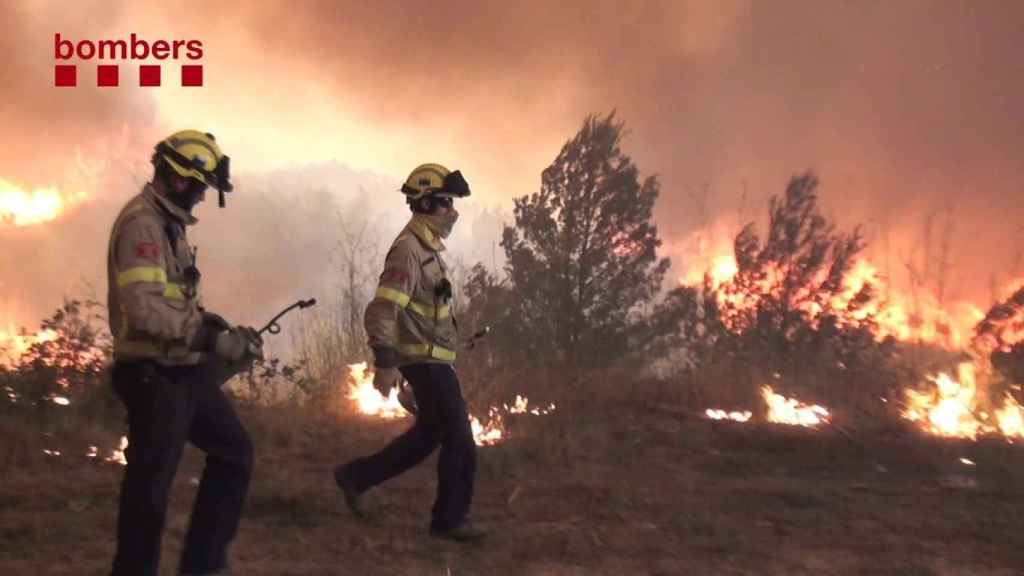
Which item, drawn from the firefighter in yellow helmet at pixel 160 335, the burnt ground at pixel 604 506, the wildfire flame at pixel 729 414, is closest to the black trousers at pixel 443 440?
the burnt ground at pixel 604 506

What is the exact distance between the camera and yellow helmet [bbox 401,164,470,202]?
454 centimetres

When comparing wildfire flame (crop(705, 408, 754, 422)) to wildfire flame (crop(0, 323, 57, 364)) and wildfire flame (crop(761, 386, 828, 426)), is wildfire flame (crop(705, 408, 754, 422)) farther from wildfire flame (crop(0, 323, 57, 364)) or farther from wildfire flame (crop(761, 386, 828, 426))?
wildfire flame (crop(0, 323, 57, 364))

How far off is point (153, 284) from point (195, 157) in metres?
0.50

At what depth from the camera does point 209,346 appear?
10.1 ft

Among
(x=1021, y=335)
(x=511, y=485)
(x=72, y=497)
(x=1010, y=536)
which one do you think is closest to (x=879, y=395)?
(x=1021, y=335)

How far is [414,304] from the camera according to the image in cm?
444

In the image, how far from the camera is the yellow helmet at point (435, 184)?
454 centimetres

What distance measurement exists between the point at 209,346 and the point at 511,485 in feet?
10.8

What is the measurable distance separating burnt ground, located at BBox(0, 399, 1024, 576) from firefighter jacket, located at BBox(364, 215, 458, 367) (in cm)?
96

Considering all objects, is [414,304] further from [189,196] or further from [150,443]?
[150,443]

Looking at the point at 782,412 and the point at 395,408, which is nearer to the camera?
the point at 395,408

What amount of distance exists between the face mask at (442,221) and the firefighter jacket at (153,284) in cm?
155

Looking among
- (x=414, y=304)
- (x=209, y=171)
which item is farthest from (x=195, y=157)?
(x=414, y=304)

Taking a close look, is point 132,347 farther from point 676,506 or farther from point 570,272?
point 570,272
